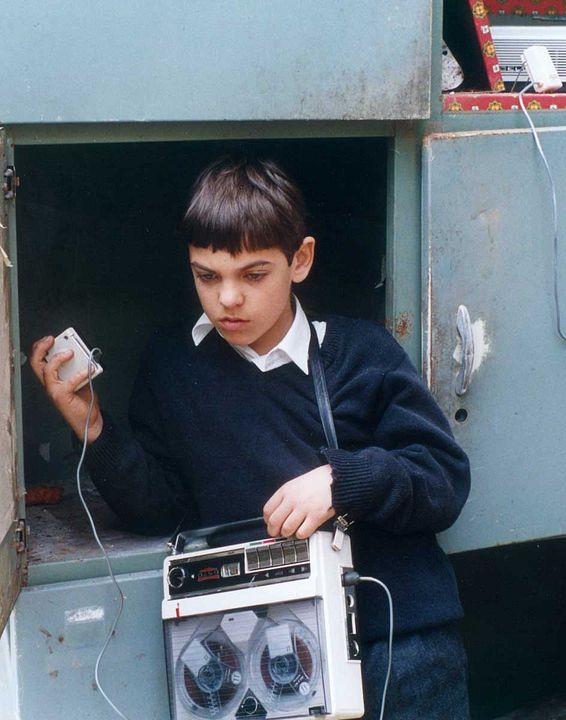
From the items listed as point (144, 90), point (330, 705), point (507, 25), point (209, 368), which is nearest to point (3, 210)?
point (144, 90)

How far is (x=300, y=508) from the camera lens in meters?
1.41

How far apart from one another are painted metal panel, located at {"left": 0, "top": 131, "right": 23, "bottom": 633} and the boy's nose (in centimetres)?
30

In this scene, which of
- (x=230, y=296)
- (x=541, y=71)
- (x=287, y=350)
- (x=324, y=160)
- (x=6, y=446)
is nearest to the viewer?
(x=6, y=446)

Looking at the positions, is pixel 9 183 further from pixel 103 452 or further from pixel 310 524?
pixel 310 524

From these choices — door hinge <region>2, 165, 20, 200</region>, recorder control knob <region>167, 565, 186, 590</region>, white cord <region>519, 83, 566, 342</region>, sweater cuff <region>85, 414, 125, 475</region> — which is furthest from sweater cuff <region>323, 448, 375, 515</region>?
door hinge <region>2, 165, 20, 200</region>

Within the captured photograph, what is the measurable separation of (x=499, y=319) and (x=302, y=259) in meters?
0.34

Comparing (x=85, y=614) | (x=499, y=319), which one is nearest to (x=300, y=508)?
(x=85, y=614)

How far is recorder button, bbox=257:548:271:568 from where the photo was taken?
4.63 ft

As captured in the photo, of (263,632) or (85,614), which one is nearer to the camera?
(263,632)

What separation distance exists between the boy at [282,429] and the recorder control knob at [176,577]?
130 mm

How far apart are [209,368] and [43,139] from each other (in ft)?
1.41

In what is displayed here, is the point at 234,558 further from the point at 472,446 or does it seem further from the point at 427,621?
the point at 472,446

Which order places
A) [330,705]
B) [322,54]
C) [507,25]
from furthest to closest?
1. [507,25]
2. [322,54]
3. [330,705]

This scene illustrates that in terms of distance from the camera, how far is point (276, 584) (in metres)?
1.38
